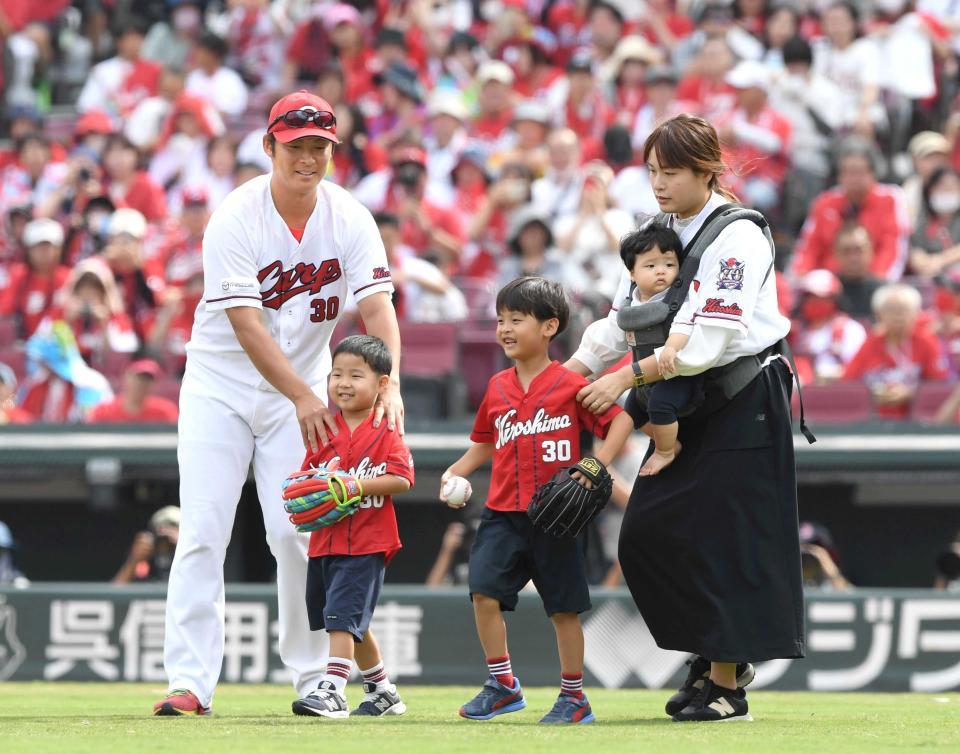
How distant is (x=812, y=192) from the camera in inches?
506

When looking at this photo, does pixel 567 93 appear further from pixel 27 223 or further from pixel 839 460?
pixel 839 460

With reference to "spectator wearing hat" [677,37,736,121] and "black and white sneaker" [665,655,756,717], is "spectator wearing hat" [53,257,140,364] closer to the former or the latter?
"spectator wearing hat" [677,37,736,121]

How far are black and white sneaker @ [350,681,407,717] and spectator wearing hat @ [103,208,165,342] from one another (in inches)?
255

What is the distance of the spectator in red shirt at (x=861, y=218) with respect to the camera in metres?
11.5

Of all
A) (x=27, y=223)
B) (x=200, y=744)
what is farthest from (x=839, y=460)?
(x=27, y=223)

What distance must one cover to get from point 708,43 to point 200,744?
1006cm

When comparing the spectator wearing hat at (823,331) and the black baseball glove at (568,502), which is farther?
the spectator wearing hat at (823,331)

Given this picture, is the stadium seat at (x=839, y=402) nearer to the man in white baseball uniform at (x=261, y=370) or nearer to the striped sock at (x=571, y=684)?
the man in white baseball uniform at (x=261, y=370)

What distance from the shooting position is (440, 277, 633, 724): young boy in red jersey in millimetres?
5367

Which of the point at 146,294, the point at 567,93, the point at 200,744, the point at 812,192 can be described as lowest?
the point at 200,744

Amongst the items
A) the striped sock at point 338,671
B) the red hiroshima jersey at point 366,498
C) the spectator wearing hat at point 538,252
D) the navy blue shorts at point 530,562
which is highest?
the spectator wearing hat at point 538,252

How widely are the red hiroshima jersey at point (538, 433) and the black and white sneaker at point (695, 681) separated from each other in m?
0.81

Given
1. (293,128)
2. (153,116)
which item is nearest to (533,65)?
(153,116)

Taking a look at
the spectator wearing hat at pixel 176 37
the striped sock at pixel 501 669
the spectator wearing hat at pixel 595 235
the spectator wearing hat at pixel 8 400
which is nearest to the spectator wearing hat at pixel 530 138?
the spectator wearing hat at pixel 595 235
